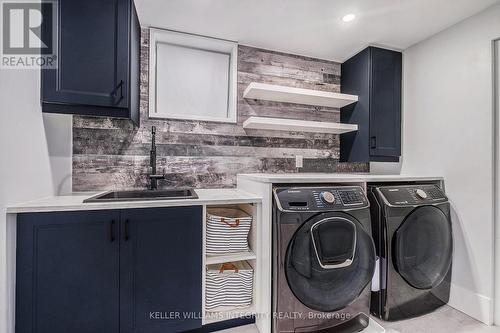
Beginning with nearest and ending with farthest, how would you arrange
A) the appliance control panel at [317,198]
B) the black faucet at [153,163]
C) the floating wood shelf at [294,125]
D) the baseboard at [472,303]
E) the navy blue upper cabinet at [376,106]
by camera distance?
the appliance control panel at [317,198], the baseboard at [472,303], the black faucet at [153,163], the floating wood shelf at [294,125], the navy blue upper cabinet at [376,106]

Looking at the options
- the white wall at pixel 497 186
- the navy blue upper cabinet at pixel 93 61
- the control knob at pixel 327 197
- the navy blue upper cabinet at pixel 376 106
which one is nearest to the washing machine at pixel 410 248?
the white wall at pixel 497 186

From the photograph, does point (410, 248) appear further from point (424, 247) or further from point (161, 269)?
point (161, 269)

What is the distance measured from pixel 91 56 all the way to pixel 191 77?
0.85 metres

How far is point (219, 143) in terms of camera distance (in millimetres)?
2135

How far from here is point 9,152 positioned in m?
1.20

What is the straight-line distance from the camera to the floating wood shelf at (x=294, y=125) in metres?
1.99

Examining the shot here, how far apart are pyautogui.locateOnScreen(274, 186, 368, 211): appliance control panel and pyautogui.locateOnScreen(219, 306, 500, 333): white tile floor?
96cm

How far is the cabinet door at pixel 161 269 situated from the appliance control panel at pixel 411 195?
1.42 metres

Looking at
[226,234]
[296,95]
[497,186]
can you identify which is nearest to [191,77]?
[296,95]

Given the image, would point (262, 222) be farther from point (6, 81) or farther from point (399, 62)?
point (399, 62)

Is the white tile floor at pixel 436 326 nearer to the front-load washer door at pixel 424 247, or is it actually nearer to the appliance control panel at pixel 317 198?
the front-load washer door at pixel 424 247

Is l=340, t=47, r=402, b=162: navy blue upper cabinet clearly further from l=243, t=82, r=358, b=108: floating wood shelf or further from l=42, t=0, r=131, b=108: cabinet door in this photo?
l=42, t=0, r=131, b=108: cabinet door

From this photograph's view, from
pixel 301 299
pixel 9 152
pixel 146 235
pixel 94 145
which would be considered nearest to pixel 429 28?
pixel 301 299

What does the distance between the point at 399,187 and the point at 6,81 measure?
8.58ft
